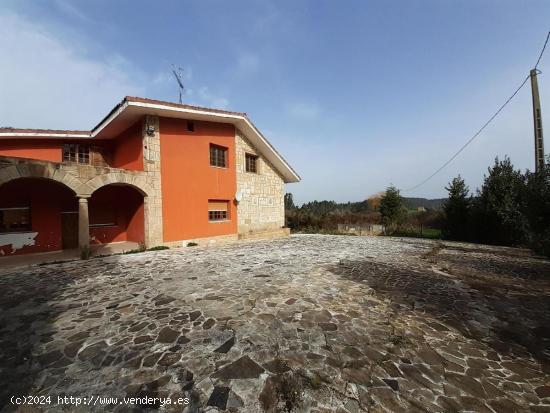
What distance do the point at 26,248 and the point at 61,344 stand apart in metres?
9.12

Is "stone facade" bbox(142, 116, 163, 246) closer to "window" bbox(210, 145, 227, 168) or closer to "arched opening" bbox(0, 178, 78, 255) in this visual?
"window" bbox(210, 145, 227, 168)

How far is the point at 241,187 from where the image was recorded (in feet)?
45.1

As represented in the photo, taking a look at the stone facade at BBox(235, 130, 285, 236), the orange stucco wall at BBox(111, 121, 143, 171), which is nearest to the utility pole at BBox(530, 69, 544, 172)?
the stone facade at BBox(235, 130, 285, 236)

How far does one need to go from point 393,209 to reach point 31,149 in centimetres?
2514

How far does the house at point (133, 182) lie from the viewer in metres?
9.23

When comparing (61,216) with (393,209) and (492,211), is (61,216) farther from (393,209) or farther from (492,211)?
(393,209)

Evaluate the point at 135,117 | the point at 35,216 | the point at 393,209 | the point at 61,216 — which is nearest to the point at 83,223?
the point at 61,216

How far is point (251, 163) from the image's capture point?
1498 centimetres

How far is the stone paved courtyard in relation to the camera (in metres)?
2.48

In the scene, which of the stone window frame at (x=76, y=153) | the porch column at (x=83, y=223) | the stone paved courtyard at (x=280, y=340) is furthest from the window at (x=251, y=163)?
the stone paved courtyard at (x=280, y=340)

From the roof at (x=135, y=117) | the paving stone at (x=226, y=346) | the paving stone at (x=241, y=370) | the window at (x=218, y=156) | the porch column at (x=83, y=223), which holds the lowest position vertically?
the paving stone at (x=241, y=370)

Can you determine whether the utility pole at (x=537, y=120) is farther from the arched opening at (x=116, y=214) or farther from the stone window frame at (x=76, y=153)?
the stone window frame at (x=76, y=153)

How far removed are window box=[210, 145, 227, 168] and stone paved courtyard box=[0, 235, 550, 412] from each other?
7336 mm

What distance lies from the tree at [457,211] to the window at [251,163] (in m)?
13.1
